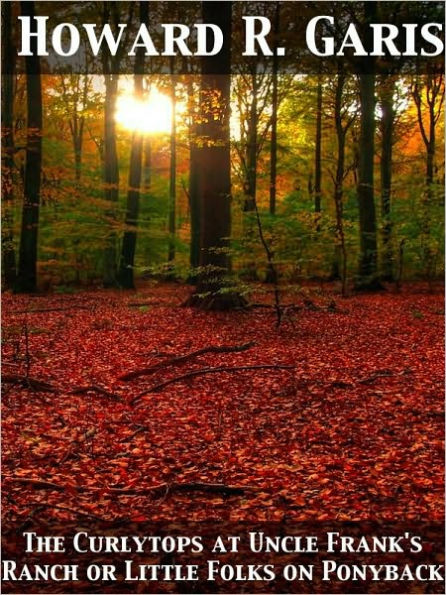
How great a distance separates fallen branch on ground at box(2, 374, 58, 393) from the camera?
7.28 meters

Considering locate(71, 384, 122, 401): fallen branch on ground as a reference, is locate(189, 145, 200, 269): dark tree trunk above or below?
above

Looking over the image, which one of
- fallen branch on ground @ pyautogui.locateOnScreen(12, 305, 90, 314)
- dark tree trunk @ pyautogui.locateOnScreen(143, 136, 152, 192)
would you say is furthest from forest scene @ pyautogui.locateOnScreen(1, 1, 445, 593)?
dark tree trunk @ pyautogui.locateOnScreen(143, 136, 152, 192)

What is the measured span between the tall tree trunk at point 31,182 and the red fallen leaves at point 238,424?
6.32 meters

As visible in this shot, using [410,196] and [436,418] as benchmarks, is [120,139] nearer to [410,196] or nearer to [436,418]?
[410,196]

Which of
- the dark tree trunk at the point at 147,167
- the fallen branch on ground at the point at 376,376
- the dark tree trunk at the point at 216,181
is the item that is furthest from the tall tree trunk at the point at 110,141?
the fallen branch on ground at the point at 376,376

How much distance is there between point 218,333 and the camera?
10352 millimetres

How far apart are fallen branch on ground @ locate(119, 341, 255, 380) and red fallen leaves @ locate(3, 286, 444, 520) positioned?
107mm

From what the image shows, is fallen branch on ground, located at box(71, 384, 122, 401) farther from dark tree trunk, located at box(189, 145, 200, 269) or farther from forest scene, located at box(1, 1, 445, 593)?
dark tree trunk, located at box(189, 145, 200, 269)

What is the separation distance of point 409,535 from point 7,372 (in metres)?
6.09

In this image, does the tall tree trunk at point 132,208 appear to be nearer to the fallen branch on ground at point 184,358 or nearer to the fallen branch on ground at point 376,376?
the fallen branch on ground at point 184,358

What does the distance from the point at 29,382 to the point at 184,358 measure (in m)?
2.47

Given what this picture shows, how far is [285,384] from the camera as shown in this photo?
7539 mm

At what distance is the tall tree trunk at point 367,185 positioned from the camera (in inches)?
624

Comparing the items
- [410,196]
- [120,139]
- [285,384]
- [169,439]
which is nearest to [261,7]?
[120,139]
